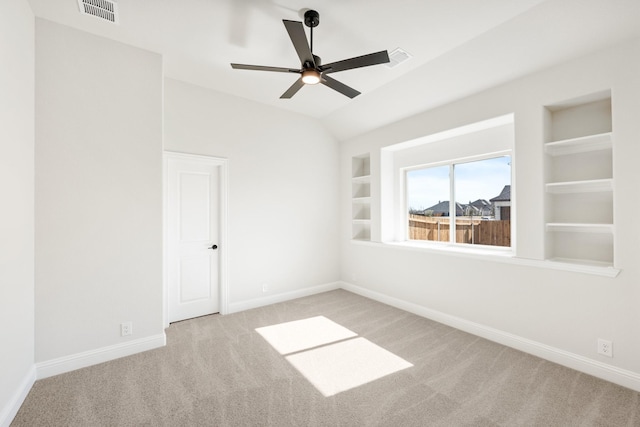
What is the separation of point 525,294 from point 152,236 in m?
4.00

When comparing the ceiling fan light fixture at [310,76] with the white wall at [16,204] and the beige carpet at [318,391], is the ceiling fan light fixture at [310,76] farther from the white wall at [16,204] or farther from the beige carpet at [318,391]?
the beige carpet at [318,391]

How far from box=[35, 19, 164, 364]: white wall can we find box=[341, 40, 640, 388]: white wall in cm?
336

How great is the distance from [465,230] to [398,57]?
2.51m

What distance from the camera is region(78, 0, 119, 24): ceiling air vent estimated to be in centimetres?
228

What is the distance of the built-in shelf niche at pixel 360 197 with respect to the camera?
16.8ft

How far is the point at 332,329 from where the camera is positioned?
11.3ft

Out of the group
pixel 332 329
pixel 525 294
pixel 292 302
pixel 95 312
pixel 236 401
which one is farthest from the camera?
pixel 292 302

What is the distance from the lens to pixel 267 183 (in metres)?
4.38

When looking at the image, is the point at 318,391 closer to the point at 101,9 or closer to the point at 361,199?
the point at 361,199

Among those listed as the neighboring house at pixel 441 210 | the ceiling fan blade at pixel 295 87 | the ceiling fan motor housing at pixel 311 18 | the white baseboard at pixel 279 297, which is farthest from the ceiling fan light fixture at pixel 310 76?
the white baseboard at pixel 279 297

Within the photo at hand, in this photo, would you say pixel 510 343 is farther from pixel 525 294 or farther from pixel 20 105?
pixel 20 105

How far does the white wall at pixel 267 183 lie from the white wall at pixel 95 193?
0.68m

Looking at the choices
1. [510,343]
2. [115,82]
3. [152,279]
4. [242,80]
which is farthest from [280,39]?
[510,343]

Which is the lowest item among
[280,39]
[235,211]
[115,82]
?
[235,211]
